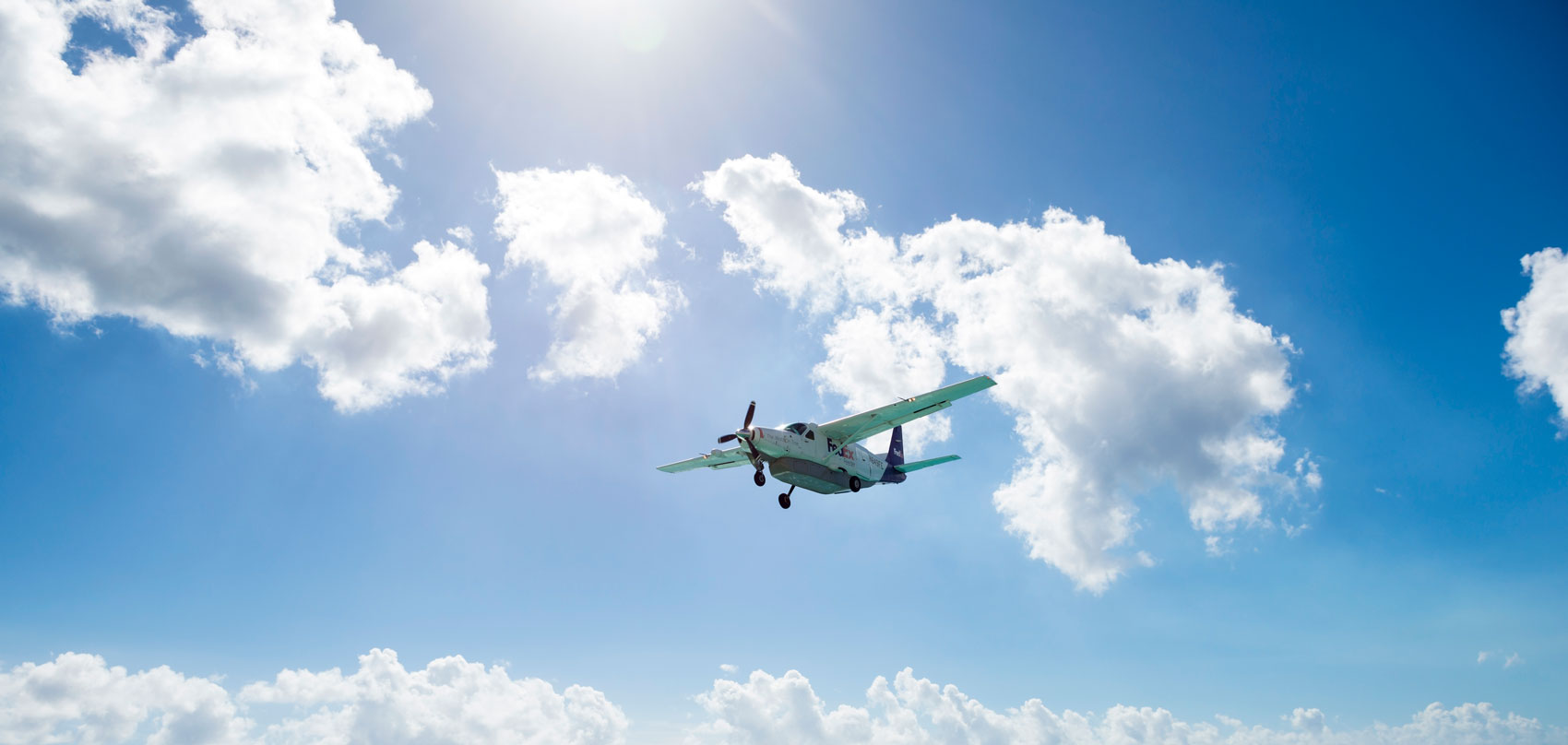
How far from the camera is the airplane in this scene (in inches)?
1775

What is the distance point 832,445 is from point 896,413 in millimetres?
4916

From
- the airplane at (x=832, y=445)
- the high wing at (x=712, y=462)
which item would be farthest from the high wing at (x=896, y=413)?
the high wing at (x=712, y=462)

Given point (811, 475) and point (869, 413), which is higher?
point (869, 413)

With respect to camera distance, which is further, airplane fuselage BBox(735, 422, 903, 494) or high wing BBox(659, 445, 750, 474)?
high wing BBox(659, 445, 750, 474)

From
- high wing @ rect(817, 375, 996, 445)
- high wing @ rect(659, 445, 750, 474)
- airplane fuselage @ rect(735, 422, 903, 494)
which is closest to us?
high wing @ rect(817, 375, 996, 445)

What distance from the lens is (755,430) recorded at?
44812 mm

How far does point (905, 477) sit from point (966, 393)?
1535 cm

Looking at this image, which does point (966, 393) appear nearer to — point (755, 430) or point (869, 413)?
point (869, 413)

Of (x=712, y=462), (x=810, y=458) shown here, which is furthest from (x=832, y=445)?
(x=712, y=462)

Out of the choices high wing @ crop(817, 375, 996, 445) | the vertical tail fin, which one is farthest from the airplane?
the vertical tail fin

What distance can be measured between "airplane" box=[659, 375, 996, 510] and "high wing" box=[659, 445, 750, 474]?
631mm

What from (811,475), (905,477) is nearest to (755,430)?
(811,475)

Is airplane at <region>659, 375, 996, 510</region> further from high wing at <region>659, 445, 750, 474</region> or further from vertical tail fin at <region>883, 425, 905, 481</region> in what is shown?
vertical tail fin at <region>883, 425, 905, 481</region>

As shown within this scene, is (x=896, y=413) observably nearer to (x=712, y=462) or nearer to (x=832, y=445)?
(x=832, y=445)
